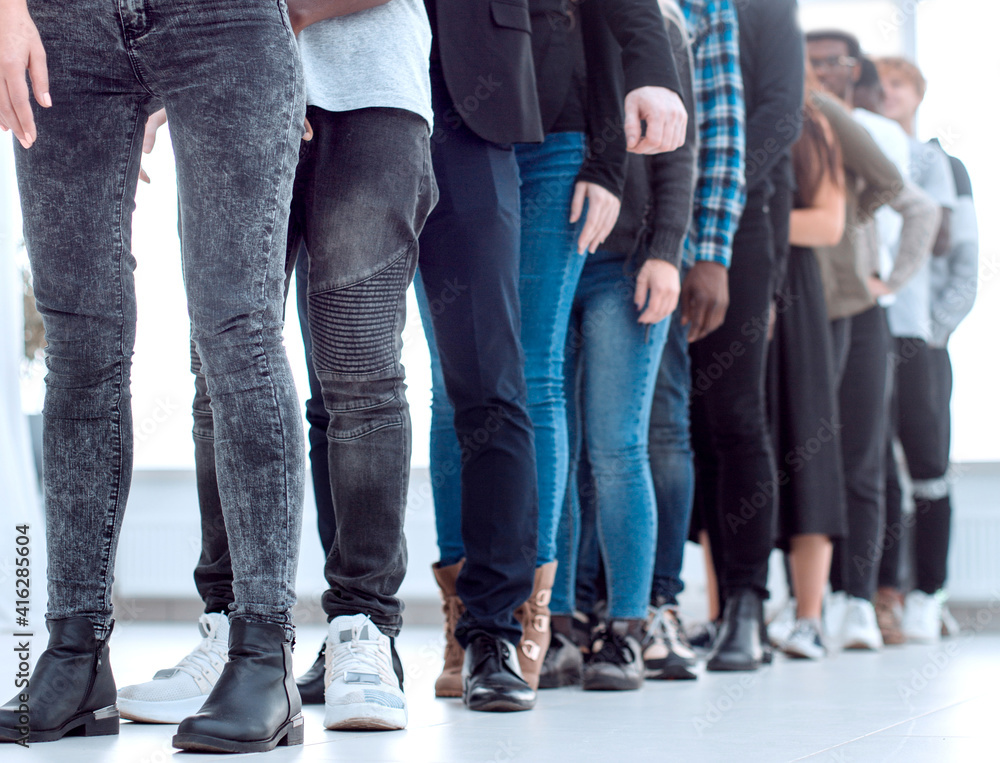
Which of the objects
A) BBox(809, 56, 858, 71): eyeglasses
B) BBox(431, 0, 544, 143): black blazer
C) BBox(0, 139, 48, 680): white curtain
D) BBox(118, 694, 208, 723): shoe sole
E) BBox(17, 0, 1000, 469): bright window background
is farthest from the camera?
BBox(17, 0, 1000, 469): bright window background

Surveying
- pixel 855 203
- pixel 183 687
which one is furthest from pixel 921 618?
pixel 183 687

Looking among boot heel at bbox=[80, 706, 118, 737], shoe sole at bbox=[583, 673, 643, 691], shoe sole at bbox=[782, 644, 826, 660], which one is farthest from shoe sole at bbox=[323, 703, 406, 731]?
shoe sole at bbox=[782, 644, 826, 660]

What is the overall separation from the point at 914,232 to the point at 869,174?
1.19ft

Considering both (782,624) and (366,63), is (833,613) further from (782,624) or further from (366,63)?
(366,63)

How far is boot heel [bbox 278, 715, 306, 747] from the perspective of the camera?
1007mm

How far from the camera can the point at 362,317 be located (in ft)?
3.98

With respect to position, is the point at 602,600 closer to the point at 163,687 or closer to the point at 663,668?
the point at 663,668

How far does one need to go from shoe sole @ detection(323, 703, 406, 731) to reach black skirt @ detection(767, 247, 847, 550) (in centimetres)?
145

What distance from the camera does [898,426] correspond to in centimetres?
317

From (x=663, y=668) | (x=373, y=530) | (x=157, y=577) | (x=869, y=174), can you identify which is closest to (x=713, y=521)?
(x=663, y=668)

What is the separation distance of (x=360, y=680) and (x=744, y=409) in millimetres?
1194

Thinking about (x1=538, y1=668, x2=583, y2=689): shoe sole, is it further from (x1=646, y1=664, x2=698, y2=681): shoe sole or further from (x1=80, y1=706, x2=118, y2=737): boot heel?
(x1=80, y1=706, x2=118, y2=737): boot heel

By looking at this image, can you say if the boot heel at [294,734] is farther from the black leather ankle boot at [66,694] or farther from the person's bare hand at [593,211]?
the person's bare hand at [593,211]

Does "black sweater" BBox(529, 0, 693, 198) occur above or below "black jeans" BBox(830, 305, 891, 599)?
above
